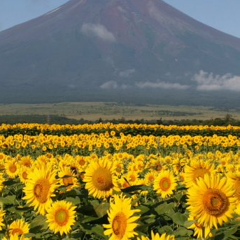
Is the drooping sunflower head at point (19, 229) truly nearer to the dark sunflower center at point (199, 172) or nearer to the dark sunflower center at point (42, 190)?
the dark sunflower center at point (42, 190)

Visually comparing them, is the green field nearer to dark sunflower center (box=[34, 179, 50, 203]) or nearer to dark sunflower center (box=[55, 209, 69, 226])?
dark sunflower center (box=[34, 179, 50, 203])

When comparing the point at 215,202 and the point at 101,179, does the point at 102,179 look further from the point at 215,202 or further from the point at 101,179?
the point at 215,202

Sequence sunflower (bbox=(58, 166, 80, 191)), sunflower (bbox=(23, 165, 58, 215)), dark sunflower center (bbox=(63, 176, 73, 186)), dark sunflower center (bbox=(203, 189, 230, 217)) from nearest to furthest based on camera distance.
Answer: dark sunflower center (bbox=(203, 189, 230, 217)) → sunflower (bbox=(23, 165, 58, 215)) → sunflower (bbox=(58, 166, 80, 191)) → dark sunflower center (bbox=(63, 176, 73, 186))

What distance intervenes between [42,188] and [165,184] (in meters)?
1.22

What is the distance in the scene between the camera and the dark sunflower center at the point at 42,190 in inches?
156

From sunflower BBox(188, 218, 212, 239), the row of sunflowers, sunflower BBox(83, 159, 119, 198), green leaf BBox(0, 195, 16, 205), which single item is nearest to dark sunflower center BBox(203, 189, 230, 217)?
sunflower BBox(188, 218, 212, 239)

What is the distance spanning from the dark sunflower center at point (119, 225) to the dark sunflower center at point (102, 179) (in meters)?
0.79

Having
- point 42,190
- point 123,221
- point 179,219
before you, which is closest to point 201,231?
point 123,221

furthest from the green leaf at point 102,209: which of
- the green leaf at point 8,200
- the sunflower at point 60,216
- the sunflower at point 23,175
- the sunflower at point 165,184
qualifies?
the sunflower at point 23,175

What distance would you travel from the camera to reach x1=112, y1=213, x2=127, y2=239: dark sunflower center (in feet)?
10.5

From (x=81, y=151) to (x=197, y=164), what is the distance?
15.6 meters

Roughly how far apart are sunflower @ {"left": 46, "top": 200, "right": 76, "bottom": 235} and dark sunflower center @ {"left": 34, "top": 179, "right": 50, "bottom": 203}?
19 centimetres

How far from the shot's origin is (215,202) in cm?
311

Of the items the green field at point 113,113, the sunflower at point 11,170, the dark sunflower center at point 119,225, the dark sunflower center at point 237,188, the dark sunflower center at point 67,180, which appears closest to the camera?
the dark sunflower center at point 119,225
